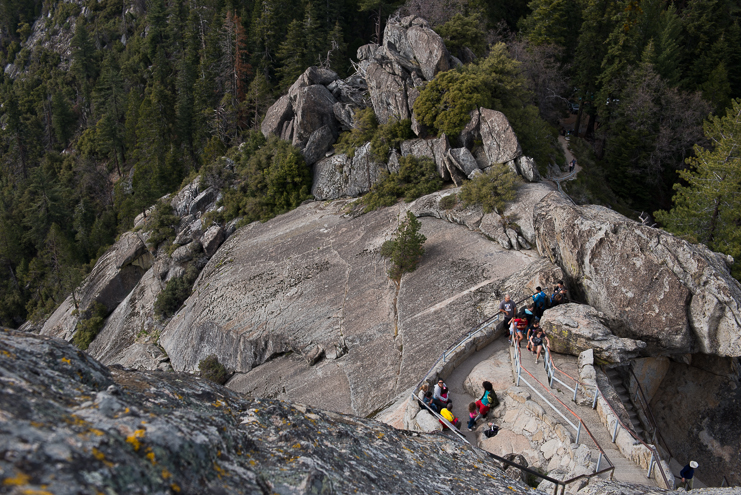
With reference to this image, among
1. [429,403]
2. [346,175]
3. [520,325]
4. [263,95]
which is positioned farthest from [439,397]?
[263,95]

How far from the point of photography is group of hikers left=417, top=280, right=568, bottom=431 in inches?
429

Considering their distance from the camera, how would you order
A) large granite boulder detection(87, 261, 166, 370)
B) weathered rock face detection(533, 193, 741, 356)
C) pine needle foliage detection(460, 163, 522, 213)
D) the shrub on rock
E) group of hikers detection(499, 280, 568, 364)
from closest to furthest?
weathered rock face detection(533, 193, 741, 356) < group of hikers detection(499, 280, 568, 364) < pine needle foliage detection(460, 163, 522, 213) < the shrub on rock < large granite boulder detection(87, 261, 166, 370)

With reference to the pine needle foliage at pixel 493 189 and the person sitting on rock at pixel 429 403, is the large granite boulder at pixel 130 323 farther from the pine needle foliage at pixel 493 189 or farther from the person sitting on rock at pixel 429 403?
the person sitting on rock at pixel 429 403

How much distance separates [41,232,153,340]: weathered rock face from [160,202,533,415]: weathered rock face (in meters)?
11.5

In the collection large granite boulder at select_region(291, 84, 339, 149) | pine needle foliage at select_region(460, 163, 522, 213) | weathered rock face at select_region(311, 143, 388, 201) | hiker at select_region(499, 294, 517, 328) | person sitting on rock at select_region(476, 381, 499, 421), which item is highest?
large granite boulder at select_region(291, 84, 339, 149)

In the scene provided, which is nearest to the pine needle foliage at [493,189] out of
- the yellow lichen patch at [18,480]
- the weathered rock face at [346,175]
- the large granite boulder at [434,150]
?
the large granite boulder at [434,150]

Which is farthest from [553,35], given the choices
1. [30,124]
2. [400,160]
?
[30,124]

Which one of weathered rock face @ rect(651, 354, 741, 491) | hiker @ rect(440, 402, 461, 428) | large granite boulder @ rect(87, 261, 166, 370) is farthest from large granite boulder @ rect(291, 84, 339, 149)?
weathered rock face @ rect(651, 354, 741, 491)

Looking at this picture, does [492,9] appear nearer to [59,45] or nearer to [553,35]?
[553,35]

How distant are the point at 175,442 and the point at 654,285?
547 inches

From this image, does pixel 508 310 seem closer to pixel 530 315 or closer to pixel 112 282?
pixel 530 315

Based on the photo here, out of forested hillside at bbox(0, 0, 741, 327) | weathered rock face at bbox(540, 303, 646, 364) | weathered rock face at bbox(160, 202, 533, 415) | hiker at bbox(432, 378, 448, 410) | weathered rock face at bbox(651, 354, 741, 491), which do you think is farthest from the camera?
forested hillside at bbox(0, 0, 741, 327)

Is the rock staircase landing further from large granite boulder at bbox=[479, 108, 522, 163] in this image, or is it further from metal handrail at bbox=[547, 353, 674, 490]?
large granite boulder at bbox=[479, 108, 522, 163]

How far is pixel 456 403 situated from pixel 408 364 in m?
3.75
